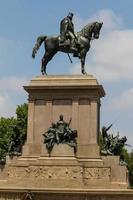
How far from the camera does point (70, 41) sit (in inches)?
1433

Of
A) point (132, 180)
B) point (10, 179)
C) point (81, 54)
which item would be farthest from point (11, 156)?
point (132, 180)

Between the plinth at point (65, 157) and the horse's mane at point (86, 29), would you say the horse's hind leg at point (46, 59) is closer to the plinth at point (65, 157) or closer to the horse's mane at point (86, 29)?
the plinth at point (65, 157)

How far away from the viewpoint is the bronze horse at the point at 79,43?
36.1 meters

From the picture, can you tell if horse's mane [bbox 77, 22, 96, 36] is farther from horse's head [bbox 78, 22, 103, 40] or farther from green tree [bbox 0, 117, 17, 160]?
green tree [bbox 0, 117, 17, 160]

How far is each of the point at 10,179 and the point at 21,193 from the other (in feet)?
8.22

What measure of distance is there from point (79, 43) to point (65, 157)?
6769 mm

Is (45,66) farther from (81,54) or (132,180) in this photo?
(132,180)

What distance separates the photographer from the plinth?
31.6 metres

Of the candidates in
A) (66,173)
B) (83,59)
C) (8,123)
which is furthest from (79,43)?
(8,123)

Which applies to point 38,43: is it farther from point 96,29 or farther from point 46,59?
point 96,29

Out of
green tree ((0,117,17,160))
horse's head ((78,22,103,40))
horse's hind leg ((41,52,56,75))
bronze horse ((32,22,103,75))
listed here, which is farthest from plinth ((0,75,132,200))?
green tree ((0,117,17,160))

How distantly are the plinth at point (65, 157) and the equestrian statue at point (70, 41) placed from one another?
4.89 feet

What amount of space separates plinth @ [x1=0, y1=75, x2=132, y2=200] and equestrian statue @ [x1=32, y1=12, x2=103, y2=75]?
1.49 metres

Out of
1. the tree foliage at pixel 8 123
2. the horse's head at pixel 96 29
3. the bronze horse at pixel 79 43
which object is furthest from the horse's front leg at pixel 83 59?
the tree foliage at pixel 8 123
